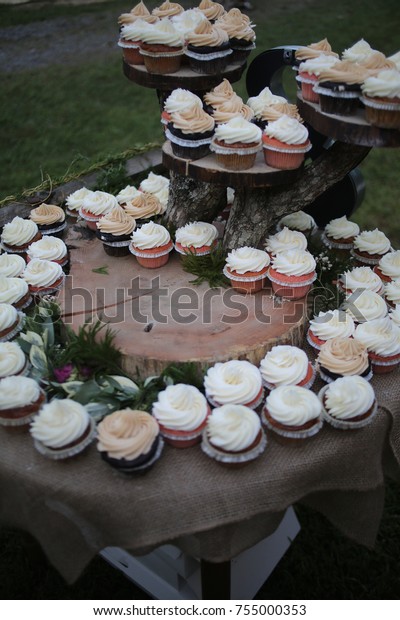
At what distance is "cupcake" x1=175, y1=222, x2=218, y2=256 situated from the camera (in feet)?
9.25

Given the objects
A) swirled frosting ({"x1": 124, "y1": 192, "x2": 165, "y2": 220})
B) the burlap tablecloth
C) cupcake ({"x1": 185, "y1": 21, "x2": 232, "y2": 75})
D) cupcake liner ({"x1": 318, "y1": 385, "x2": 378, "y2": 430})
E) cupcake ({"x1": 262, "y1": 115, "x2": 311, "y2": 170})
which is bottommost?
the burlap tablecloth

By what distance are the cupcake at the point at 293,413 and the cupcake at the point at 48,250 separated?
4.08 ft

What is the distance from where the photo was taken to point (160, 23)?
2699 mm

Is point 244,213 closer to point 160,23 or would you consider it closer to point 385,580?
point 160,23

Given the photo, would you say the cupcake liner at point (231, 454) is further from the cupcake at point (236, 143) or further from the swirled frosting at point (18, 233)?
the swirled frosting at point (18, 233)

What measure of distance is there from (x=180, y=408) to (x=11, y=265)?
116cm

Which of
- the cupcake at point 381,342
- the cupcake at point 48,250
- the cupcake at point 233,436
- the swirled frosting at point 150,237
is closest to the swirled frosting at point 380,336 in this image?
the cupcake at point 381,342

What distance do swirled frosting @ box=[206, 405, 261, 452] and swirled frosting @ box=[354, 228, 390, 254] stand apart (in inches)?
52.7

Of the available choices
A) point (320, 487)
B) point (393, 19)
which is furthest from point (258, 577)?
point (393, 19)

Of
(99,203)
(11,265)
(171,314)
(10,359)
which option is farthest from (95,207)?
(10,359)

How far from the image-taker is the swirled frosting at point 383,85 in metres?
2.10

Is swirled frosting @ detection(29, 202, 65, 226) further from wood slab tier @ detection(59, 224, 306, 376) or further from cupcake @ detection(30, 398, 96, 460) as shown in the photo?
cupcake @ detection(30, 398, 96, 460)

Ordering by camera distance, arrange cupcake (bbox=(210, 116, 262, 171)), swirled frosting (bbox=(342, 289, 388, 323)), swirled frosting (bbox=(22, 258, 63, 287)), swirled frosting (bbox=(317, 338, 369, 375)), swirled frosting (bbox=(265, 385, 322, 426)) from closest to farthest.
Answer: swirled frosting (bbox=(265, 385, 322, 426)) < swirled frosting (bbox=(317, 338, 369, 375)) < cupcake (bbox=(210, 116, 262, 171)) < swirled frosting (bbox=(342, 289, 388, 323)) < swirled frosting (bbox=(22, 258, 63, 287))

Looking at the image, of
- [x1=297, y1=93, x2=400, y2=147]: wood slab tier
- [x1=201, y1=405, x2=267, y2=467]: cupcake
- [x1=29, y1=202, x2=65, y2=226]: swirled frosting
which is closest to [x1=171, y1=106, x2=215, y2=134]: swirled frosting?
[x1=297, y1=93, x2=400, y2=147]: wood slab tier
